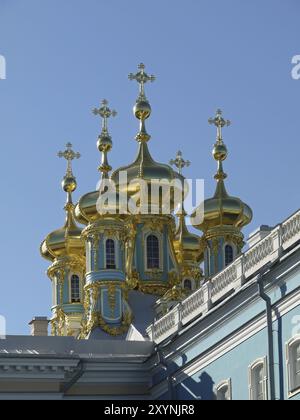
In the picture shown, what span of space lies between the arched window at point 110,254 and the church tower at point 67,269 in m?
8.45

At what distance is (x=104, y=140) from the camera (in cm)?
5825

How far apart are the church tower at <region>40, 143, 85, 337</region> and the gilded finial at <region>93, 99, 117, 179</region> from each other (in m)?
4.76

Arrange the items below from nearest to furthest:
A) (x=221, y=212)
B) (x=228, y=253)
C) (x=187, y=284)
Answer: (x=228, y=253) → (x=221, y=212) → (x=187, y=284)

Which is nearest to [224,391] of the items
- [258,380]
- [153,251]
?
[258,380]

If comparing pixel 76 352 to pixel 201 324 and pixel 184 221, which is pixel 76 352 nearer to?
pixel 201 324

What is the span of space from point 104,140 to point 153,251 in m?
4.51

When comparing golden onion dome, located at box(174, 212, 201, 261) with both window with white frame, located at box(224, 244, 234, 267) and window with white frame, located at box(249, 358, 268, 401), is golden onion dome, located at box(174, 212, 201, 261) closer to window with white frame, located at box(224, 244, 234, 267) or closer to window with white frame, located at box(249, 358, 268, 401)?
window with white frame, located at box(224, 244, 234, 267)

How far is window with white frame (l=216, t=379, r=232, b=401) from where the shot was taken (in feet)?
128

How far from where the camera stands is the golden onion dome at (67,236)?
62188 millimetres

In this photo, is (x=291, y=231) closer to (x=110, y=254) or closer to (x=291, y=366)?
(x=291, y=366)

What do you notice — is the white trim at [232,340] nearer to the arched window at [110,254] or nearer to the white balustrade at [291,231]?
the white balustrade at [291,231]

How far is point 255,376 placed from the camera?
37.6m
